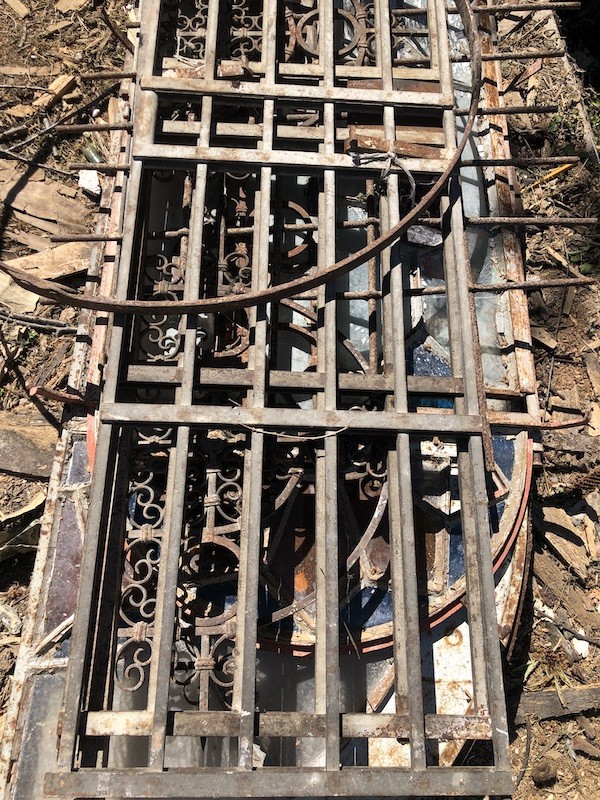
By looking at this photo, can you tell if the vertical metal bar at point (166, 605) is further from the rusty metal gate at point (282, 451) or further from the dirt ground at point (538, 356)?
the dirt ground at point (538, 356)

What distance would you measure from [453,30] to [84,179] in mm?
4434

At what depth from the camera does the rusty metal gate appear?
12.9 ft

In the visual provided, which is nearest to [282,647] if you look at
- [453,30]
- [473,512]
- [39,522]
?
[473,512]

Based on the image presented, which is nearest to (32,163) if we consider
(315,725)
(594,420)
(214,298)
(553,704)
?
(214,298)

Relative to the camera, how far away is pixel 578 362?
Answer: 6.70 meters

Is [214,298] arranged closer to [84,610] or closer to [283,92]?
[283,92]

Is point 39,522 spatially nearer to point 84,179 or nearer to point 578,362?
point 84,179

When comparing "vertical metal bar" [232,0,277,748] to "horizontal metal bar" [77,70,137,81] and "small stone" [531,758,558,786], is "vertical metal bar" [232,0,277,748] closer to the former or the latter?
"horizontal metal bar" [77,70,137,81]

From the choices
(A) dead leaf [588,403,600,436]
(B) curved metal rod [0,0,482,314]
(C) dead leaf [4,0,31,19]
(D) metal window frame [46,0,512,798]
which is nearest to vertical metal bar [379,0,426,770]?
(D) metal window frame [46,0,512,798]

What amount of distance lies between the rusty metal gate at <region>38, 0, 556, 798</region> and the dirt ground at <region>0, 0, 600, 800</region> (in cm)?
87

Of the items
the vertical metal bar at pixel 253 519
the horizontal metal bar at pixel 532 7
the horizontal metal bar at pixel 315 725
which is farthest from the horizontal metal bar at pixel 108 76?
the horizontal metal bar at pixel 315 725

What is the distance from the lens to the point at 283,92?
5.16m

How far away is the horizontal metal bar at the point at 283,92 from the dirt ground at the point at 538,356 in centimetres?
222

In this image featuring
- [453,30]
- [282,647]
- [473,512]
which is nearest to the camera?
[473,512]
